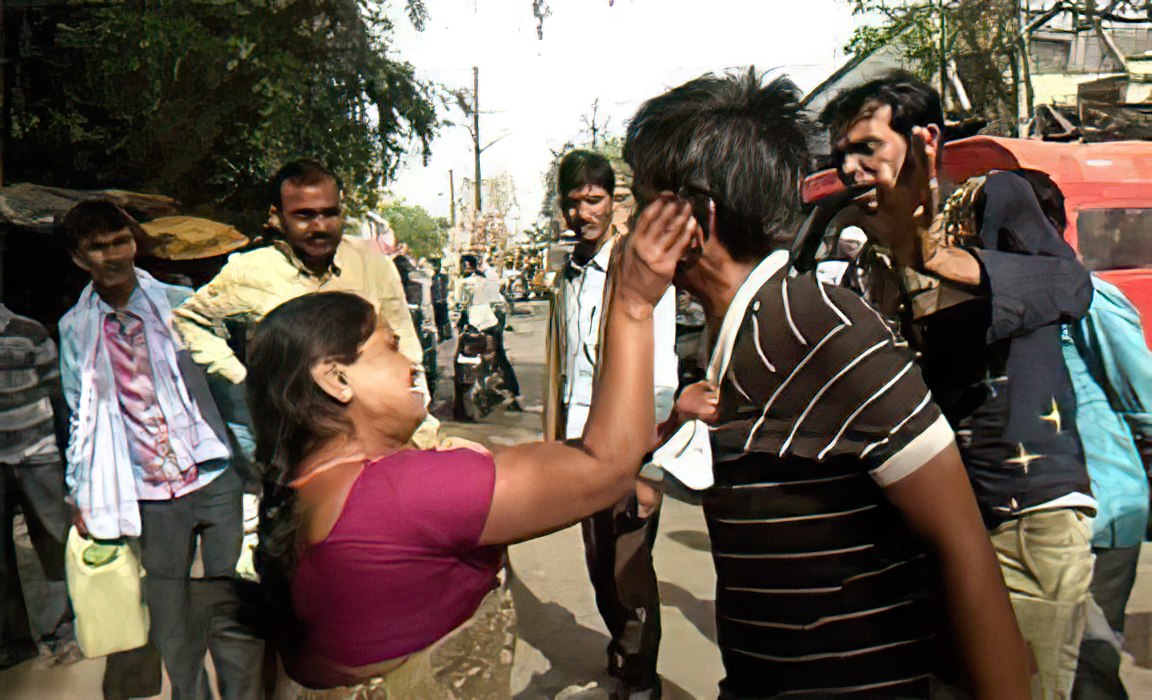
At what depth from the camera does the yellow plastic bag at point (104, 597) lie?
3.41 metres

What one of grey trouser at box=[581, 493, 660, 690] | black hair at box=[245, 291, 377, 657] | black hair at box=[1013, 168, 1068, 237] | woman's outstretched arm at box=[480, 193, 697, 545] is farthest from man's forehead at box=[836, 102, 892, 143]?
grey trouser at box=[581, 493, 660, 690]

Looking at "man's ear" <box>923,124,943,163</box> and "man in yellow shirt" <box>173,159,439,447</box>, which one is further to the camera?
"man in yellow shirt" <box>173,159,439,447</box>

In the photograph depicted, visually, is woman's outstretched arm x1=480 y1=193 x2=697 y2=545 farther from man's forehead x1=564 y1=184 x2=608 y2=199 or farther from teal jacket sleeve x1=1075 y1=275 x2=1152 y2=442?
man's forehead x1=564 y1=184 x2=608 y2=199

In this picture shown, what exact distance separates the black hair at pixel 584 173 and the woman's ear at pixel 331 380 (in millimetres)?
2520

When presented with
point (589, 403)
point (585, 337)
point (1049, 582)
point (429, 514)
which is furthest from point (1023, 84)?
point (429, 514)

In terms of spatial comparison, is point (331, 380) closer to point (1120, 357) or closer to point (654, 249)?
point (654, 249)

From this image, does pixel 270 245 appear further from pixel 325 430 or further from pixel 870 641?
pixel 870 641

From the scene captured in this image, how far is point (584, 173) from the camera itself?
402 cm

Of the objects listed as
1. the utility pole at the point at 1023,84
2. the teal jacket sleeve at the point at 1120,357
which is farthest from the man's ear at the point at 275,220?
the utility pole at the point at 1023,84

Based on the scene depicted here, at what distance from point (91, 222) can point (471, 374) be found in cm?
Answer: 716

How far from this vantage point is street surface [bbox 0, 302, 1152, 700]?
394 centimetres

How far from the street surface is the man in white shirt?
10.2 inches

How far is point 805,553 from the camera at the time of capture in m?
1.40

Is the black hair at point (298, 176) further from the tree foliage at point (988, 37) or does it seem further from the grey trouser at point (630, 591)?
the tree foliage at point (988, 37)
